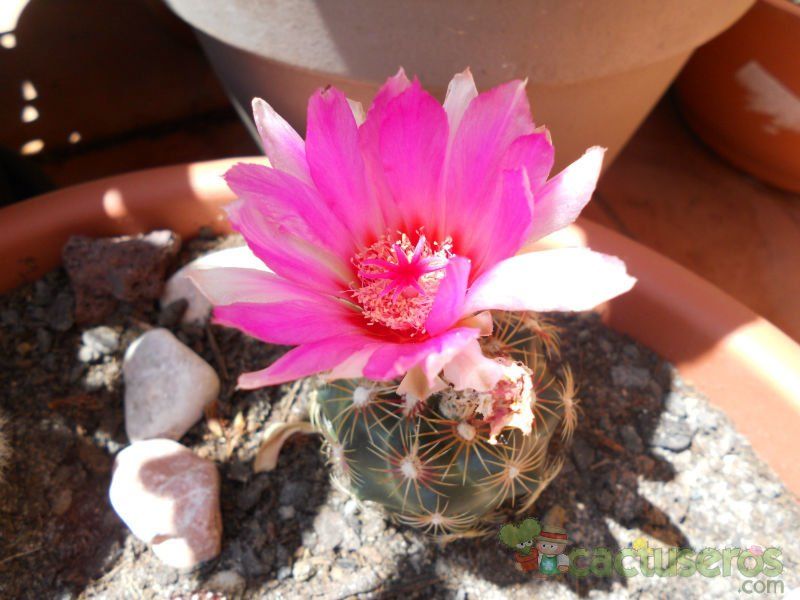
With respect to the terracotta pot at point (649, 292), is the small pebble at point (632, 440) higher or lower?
lower

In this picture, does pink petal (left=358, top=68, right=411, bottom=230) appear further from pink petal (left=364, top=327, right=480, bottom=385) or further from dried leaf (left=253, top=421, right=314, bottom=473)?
dried leaf (left=253, top=421, right=314, bottom=473)

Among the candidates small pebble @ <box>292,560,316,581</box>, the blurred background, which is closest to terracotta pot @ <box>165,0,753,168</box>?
the blurred background

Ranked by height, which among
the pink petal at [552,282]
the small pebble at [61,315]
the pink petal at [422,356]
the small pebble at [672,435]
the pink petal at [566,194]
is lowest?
the small pebble at [672,435]

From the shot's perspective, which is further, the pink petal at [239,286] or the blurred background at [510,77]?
the blurred background at [510,77]

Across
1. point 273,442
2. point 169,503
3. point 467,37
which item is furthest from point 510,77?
point 169,503

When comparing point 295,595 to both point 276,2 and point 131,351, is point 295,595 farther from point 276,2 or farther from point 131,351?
point 276,2

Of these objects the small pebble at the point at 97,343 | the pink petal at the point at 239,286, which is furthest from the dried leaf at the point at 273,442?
the pink petal at the point at 239,286

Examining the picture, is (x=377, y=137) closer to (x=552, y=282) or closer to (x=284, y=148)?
(x=284, y=148)

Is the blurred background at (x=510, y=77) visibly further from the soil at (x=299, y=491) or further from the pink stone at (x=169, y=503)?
the pink stone at (x=169, y=503)
